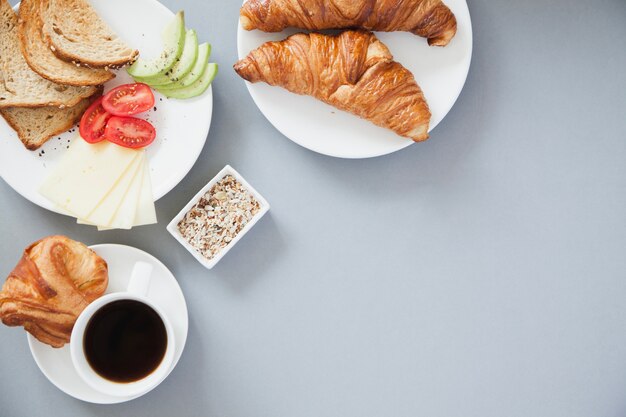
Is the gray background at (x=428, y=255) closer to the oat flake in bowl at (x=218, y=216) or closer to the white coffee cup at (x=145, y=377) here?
the oat flake in bowl at (x=218, y=216)

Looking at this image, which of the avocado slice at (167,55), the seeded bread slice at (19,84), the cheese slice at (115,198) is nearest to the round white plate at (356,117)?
the avocado slice at (167,55)

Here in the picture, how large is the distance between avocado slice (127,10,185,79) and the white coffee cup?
538 millimetres

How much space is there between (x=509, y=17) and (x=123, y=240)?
135cm

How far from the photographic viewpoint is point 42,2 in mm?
1550

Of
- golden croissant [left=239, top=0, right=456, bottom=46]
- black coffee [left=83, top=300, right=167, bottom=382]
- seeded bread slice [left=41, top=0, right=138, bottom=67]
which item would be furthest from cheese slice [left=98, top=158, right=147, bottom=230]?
golden croissant [left=239, top=0, right=456, bottom=46]

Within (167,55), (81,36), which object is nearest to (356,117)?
(167,55)

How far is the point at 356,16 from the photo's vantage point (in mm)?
1499

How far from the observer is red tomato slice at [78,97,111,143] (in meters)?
1.58

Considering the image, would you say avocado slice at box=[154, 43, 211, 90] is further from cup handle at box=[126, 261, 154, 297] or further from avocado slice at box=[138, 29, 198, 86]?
cup handle at box=[126, 261, 154, 297]

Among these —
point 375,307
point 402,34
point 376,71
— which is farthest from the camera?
point 375,307

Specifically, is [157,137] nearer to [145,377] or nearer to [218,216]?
[218,216]

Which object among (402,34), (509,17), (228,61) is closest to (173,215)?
(228,61)

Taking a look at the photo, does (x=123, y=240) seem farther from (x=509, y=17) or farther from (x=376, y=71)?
(x=509, y=17)

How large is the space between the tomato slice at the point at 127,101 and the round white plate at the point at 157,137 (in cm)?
5
